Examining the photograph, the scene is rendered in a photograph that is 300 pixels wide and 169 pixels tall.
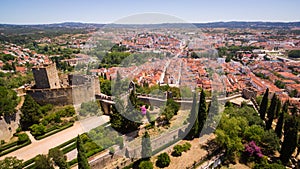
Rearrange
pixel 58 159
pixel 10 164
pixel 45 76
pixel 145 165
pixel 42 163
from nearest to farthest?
pixel 42 163
pixel 10 164
pixel 58 159
pixel 145 165
pixel 45 76

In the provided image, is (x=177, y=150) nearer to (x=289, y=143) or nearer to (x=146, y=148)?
(x=146, y=148)

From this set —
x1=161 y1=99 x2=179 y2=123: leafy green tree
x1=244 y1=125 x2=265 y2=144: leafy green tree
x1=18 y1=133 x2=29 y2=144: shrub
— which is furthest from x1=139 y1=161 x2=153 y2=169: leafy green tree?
x1=18 y1=133 x2=29 y2=144: shrub

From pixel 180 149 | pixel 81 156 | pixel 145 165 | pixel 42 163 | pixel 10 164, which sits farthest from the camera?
pixel 180 149

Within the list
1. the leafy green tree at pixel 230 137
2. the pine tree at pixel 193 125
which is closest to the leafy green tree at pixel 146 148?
the pine tree at pixel 193 125

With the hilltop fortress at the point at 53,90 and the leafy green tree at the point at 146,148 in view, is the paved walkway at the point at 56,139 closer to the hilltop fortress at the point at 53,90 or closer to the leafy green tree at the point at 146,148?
the hilltop fortress at the point at 53,90

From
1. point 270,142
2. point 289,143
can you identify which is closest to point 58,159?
point 270,142

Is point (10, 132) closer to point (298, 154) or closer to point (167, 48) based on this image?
point (298, 154)

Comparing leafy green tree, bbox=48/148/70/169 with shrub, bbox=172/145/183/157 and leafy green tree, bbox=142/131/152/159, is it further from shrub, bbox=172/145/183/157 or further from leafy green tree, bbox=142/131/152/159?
shrub, bbox=172/145/183/157
